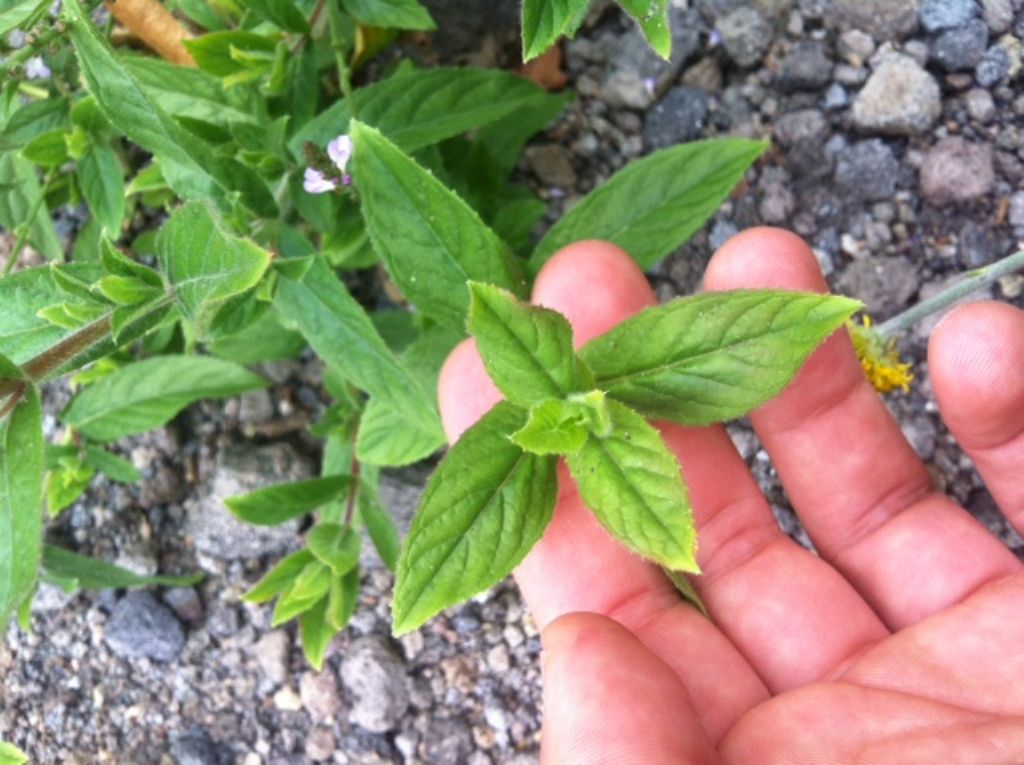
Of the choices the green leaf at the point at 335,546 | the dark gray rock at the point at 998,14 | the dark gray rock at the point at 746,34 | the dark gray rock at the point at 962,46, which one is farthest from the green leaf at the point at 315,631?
the dark gray rock at the point at 998,14

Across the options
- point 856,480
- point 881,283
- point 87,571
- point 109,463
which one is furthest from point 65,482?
point 881,283

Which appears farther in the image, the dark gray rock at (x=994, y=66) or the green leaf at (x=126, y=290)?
the dark gray rock at (x=994, y=66)

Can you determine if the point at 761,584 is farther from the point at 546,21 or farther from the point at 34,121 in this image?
the point at 34,121

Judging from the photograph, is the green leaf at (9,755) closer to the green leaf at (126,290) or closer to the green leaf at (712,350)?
the green leaf at (126,290)

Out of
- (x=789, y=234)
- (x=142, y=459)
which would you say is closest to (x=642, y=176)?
(x=789, y=234)

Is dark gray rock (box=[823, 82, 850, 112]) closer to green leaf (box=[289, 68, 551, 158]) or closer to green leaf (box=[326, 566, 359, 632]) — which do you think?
green leaf (box=[289, 68, 551, 158])

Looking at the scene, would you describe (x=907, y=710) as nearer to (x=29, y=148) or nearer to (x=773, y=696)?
(x=773, y=696)
